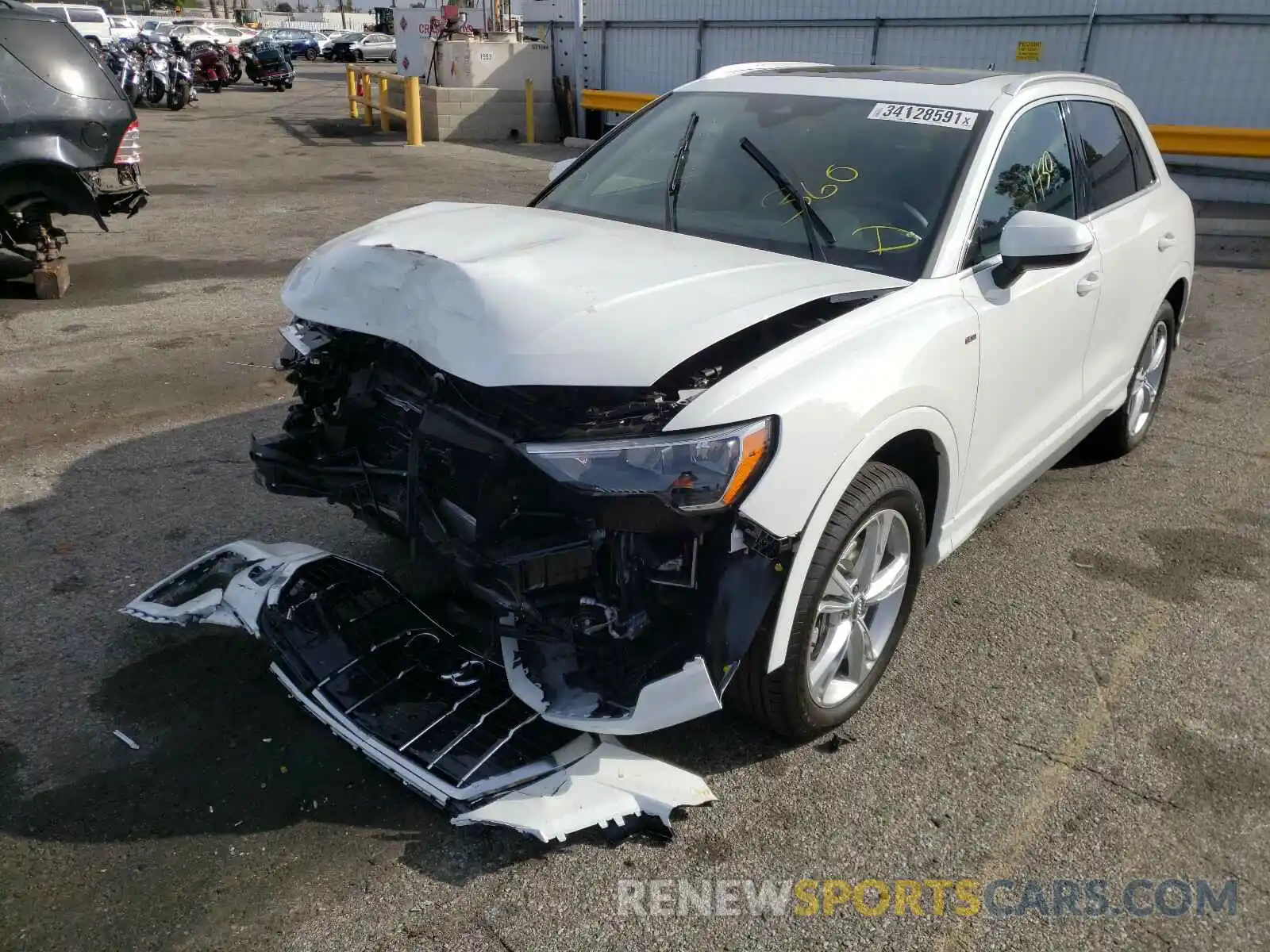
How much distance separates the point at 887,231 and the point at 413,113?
17.4 meters

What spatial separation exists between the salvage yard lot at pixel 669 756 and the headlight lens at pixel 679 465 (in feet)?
3.12

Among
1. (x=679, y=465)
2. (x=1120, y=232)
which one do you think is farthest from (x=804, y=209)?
(x=1120, y=232)

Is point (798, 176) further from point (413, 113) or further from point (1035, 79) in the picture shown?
point (413, 113)

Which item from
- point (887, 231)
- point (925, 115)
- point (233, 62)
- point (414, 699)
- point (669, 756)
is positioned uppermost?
A: point (925, 115)

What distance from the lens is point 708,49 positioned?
1847cm

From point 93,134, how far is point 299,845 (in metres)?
6.61

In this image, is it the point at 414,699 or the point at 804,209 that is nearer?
the point at 414,699

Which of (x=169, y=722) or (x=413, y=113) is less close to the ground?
(x=413, y=113)

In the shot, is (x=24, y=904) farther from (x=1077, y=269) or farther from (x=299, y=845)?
(x=1077, y=269)

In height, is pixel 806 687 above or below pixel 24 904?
above

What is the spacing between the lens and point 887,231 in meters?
3.37

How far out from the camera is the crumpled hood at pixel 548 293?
2545 mm

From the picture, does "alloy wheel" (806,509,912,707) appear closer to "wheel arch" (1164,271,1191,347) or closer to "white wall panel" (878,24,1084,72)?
"wheel arch" (1164,271,1191,347)

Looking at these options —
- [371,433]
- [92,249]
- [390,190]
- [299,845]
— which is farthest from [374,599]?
[390,190]
